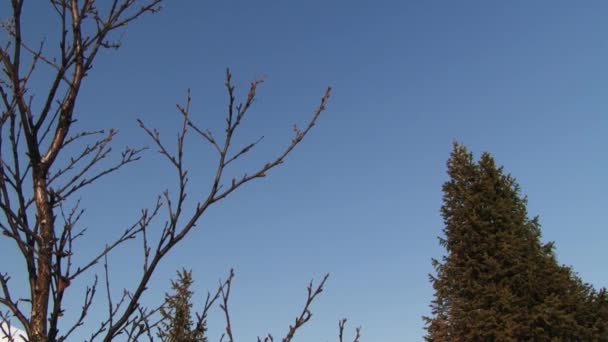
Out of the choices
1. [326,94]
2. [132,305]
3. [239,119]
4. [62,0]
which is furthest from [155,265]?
[62,0]

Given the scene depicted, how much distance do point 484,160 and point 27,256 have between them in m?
19.9

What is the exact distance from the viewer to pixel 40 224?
292 centimetres

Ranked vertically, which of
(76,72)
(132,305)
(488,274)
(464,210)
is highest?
(464,210)

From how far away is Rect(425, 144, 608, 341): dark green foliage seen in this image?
16859 millimetres

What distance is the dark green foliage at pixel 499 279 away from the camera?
16859 millimetres

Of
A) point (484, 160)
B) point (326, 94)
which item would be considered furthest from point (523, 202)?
point (326, 94)

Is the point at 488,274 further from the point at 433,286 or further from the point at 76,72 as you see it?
the point at 76,72

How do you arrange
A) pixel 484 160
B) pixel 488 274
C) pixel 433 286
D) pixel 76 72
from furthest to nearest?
pixel 484 160, pixel 433 286, pixel 488 274, pixel 76 72

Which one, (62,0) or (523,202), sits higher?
(523,202)

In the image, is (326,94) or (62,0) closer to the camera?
(326,94)

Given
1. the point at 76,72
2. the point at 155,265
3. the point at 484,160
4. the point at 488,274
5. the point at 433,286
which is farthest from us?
the point at 484,160

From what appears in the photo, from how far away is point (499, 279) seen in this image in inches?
711

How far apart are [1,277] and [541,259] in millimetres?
19033

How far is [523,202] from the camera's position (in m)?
19.9
